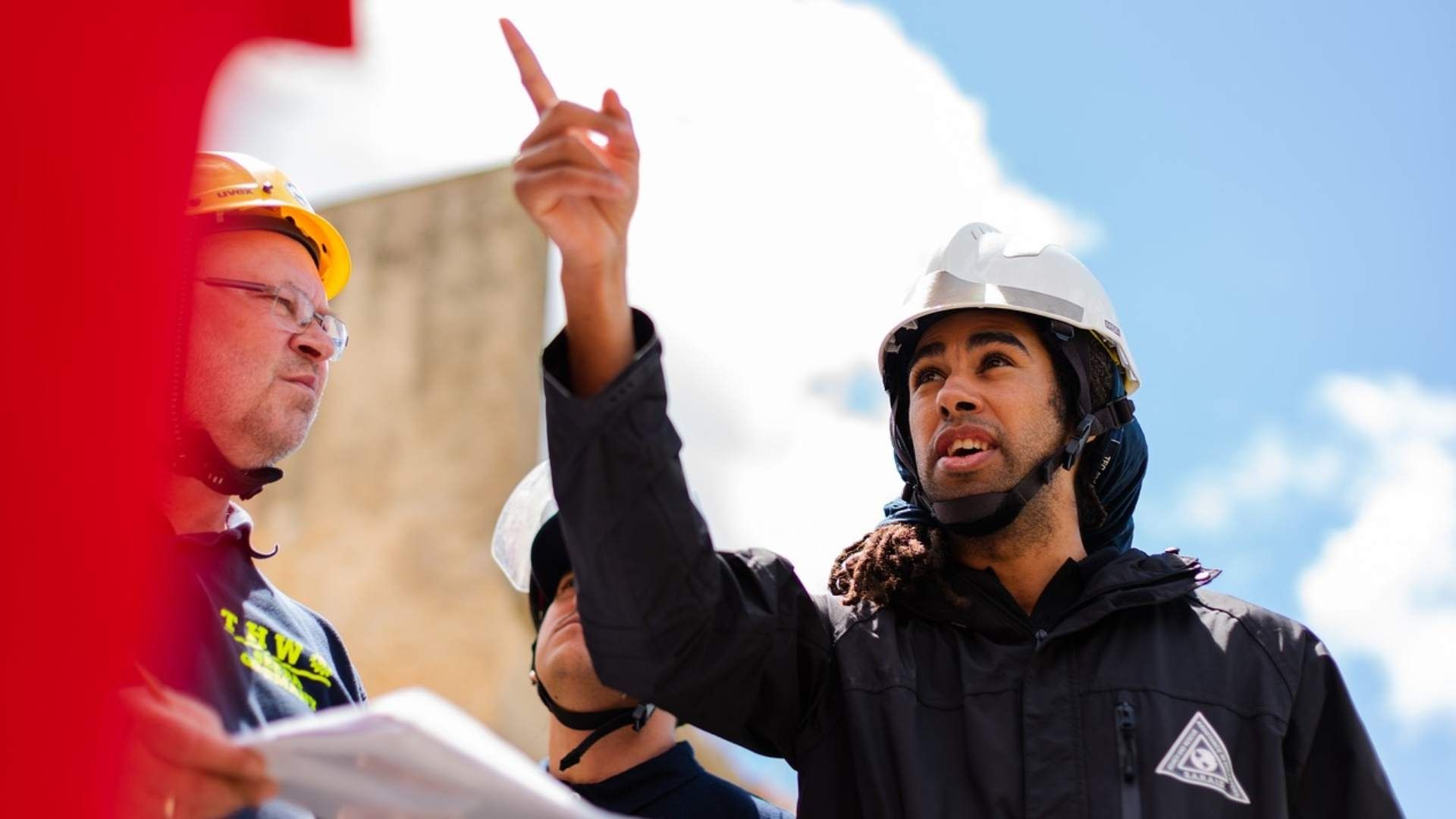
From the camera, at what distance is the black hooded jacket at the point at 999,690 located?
292cm

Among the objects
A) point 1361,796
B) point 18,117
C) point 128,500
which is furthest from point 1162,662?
point 18,117

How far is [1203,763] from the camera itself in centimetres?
317

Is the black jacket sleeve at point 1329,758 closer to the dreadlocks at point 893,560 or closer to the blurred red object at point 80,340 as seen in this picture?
the dreadlocks at point 893,560

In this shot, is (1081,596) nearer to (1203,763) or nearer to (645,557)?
(1203,763)

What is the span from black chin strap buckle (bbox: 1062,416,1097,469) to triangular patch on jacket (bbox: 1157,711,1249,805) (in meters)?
0.87

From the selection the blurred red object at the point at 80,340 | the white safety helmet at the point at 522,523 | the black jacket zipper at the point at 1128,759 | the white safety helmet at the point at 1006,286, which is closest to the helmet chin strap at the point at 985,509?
the white safety helmet at the point at 1006,286

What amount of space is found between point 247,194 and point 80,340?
4.99ft

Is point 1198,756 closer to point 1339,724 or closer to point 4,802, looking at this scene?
point 1339,724

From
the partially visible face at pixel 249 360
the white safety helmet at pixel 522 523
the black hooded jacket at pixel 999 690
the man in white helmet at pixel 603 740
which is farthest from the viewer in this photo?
the white safety helmet at pixel 522 523

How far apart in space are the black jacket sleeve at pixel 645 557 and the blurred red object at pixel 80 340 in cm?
74

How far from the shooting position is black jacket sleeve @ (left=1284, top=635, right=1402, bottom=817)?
127 inches

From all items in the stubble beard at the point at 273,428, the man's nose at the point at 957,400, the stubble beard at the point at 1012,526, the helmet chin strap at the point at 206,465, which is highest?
the man's nose at the point at 957,400

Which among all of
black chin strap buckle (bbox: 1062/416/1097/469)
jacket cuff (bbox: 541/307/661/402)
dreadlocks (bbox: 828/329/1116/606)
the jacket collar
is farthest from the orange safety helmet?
black chin strap buckle (bbox: 1062/416/1097/469)

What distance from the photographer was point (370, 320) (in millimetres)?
12281
